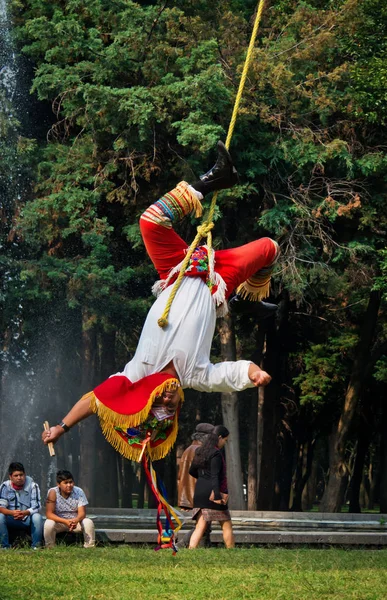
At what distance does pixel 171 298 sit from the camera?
9.20 m

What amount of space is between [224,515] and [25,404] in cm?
1731

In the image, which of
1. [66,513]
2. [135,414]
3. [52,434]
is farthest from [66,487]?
[135,414]

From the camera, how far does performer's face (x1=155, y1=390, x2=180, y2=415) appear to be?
29.5ft

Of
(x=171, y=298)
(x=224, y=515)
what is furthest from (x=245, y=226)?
(x=171, y=298)

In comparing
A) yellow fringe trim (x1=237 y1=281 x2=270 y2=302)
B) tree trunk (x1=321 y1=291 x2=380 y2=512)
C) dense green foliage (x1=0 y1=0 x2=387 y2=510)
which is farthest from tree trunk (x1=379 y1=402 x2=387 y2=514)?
yellow fringe trim (x1=237 y1=281 x2=270 y2=302)

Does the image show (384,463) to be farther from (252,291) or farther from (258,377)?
(258,377)

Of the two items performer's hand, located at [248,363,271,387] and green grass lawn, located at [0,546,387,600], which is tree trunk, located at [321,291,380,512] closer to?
green grass lawn, located at [0,546,387,600]

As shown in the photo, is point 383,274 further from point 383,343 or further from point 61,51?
point 61,51

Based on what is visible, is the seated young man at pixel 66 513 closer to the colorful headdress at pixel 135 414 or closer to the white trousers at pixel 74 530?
the white trousers at pixel 74 530

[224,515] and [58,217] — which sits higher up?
[58,217]

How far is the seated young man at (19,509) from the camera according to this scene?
1338 cm

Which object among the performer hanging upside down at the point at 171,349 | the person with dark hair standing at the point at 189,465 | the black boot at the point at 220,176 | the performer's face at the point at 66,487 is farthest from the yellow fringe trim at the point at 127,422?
the performer's face at the point at 66,487

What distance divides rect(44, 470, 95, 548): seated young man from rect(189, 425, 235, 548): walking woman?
1.27 m

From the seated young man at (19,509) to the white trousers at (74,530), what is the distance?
0.17 m
